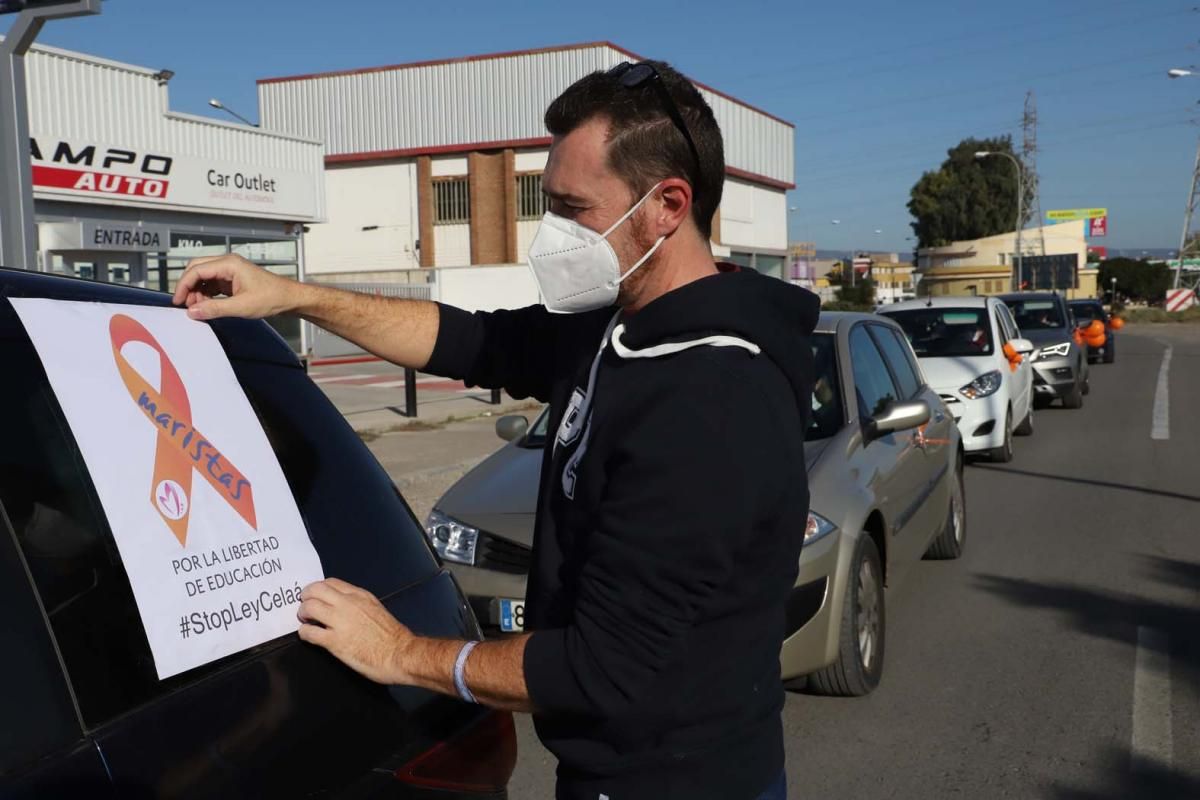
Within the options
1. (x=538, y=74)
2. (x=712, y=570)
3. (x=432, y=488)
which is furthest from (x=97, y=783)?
(x=538, y=74)

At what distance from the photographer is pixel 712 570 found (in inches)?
70.9

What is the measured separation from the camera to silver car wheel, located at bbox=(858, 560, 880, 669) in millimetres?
5281

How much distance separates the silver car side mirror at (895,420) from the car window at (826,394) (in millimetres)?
148

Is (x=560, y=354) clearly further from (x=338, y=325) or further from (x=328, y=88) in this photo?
(x=328, y=88)

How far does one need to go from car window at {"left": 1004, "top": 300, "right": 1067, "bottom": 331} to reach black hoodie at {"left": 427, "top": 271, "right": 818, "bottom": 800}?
17.7m

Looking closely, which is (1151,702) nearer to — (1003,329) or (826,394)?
(826,394)

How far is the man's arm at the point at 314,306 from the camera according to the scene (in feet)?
7.19

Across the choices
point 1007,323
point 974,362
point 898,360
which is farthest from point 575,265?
point 1007,323

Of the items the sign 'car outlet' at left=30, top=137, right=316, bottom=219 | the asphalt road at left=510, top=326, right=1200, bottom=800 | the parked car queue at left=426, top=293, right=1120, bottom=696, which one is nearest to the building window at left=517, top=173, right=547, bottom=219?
the sign 'car outlet' at left=30, top=137, right=316, bottom=219


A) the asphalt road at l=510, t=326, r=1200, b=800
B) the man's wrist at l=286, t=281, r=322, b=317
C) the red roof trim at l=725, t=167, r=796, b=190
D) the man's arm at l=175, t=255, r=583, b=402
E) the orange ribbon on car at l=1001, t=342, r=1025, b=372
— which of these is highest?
the red roof trim at l=725, t=167, r=796, b=190

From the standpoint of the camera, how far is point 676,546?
177 centimetres

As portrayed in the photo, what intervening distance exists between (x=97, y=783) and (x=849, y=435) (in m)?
4.59

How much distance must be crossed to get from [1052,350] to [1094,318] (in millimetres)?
10789

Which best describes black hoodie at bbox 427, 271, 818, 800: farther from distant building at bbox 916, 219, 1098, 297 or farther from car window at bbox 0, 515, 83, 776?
distant building at bbox 916, 219, 1098, 297
